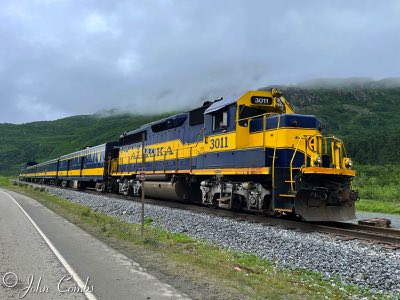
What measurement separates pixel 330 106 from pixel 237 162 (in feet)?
541

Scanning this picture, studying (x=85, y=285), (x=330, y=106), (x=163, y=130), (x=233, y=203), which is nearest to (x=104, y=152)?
(x=163, y=130)

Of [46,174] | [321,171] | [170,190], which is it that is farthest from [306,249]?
[46,174]

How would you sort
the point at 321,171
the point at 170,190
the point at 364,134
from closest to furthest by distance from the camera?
the point at 321,171 < the point at 170,190 < the point at 364,134

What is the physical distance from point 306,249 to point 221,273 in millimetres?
2752

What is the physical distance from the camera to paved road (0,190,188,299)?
20.7 ft

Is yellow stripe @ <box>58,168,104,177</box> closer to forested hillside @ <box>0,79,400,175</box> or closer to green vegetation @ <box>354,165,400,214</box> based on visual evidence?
green vegetation @ <box>354,165,400,214</box>

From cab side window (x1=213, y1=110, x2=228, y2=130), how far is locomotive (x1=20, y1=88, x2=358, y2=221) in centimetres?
4

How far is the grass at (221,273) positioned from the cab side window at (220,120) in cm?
556

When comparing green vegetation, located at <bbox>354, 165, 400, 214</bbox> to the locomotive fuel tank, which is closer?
the locomotive fuel tank

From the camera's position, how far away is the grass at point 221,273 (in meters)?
6.39

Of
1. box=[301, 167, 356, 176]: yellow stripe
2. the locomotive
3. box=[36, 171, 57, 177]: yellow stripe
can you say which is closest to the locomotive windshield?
the locomotive

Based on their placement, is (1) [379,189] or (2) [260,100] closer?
(2) [260,100]

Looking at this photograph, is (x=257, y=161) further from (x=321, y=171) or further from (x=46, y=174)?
(x=46, y=174)

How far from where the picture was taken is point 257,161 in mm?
13922
